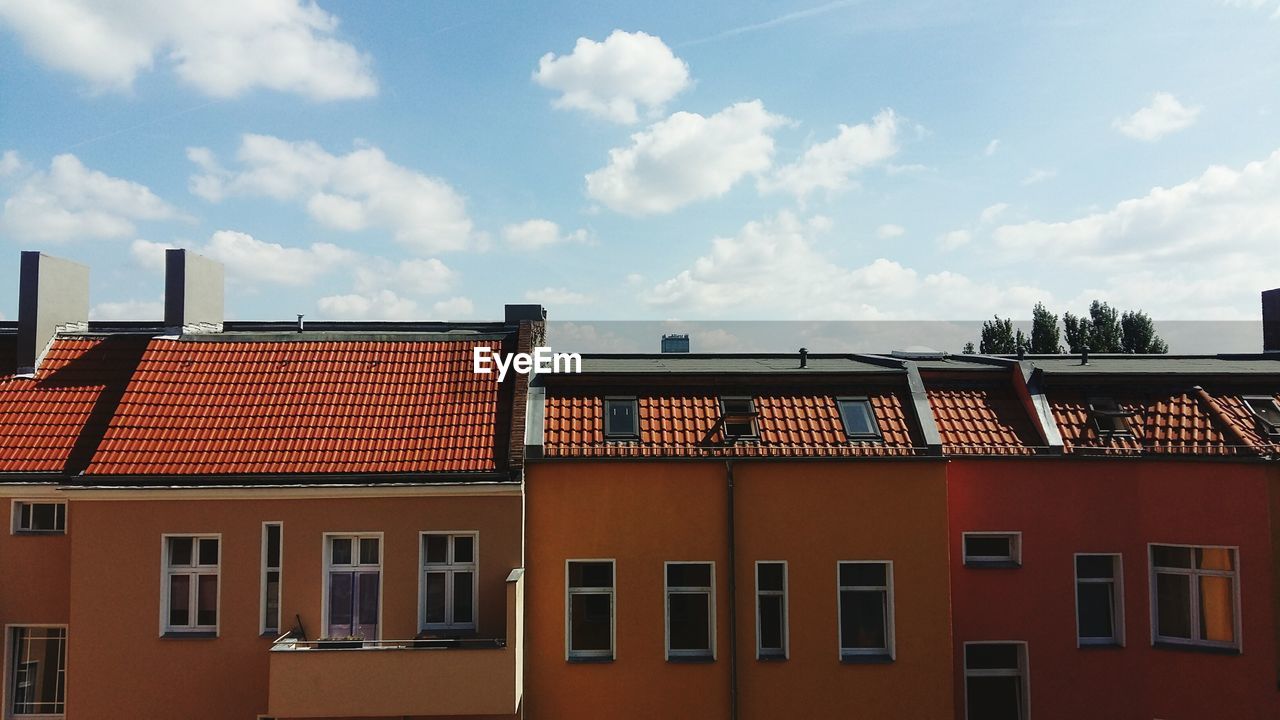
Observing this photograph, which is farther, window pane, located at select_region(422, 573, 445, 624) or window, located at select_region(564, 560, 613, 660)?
window, located at select_region(564, 560, 613, 660)

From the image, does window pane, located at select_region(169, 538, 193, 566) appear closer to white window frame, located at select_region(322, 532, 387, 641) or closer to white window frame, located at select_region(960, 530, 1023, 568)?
white window frame, located at select_region(322, 532, 387, 641)

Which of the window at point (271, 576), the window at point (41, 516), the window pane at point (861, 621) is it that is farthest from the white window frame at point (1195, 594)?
the window at point (41, 516)

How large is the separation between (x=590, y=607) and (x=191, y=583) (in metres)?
6.57

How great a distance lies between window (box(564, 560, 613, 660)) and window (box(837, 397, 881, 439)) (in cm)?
495

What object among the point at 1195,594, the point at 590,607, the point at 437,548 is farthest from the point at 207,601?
the point at 1195,594

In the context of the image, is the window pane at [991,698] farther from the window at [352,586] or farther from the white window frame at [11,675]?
the white window frame at [11,675]

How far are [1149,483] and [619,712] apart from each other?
1008 centimetres

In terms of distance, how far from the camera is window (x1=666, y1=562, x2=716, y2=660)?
40.1 ft

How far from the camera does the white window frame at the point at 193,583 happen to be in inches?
457

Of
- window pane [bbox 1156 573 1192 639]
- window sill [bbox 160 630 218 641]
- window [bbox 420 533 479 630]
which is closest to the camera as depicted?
window sill [bbox 160 630 218 641]

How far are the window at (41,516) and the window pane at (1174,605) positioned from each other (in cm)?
1912

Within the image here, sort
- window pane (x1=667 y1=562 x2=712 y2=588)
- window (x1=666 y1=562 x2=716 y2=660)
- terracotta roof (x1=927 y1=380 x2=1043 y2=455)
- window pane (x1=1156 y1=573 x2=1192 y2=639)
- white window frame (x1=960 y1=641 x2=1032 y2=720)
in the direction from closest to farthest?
window (x1=666 y1=562 x2=716 y2=660) → window pane (x1=667 y1=562 x2=712 y2=588) → window pane (x1=1156 y1=573 x2=1192 y2=639) → white window frame (x1=960 y1=641 x2=1032 y2=720) → terracotta roof (x1=927 y1=380 x2=1043 y2=455)

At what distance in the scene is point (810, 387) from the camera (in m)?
13.7

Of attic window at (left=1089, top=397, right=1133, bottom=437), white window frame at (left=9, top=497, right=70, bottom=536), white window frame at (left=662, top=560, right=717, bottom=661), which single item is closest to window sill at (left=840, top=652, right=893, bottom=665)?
white window frame at (left=662, top=560, right=717, bottom=661)
